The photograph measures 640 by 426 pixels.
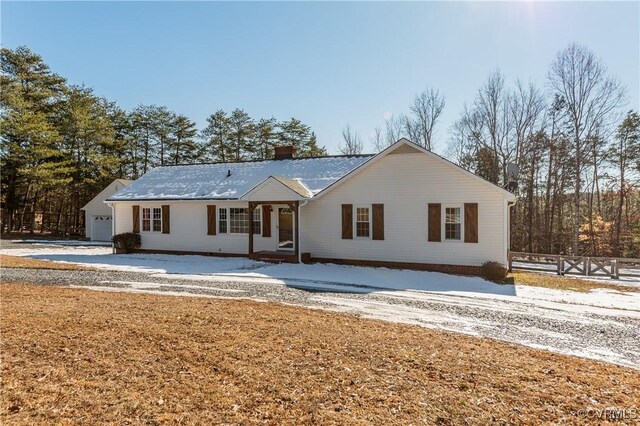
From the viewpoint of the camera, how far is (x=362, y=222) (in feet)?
53.8

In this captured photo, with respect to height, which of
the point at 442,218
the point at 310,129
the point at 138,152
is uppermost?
the point at 310,129

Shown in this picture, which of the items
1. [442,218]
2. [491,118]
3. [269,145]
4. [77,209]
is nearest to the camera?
[442,218]

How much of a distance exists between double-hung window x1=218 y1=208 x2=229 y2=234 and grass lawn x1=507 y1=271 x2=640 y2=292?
1267 cm

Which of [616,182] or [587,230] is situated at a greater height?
[616,182]

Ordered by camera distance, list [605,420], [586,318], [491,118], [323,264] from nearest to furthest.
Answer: [605,420] → [586,318] → [323,264] → [491,118]

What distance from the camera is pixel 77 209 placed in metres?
37.5

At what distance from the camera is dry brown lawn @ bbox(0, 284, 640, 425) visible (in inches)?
147

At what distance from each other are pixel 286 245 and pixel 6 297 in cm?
1099

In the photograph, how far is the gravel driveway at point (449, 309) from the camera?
6730 millimetres

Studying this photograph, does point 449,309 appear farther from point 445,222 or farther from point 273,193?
point 273,193

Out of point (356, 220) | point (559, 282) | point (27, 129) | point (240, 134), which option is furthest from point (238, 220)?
point (240, 134)

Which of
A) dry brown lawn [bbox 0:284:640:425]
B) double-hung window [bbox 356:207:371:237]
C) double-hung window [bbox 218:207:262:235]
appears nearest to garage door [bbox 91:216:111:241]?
double-hung window [bbox 218:207:262:235]

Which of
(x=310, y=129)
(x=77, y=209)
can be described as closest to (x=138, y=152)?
(x=77, y=209)

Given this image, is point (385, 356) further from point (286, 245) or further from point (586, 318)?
point (286, 245)
